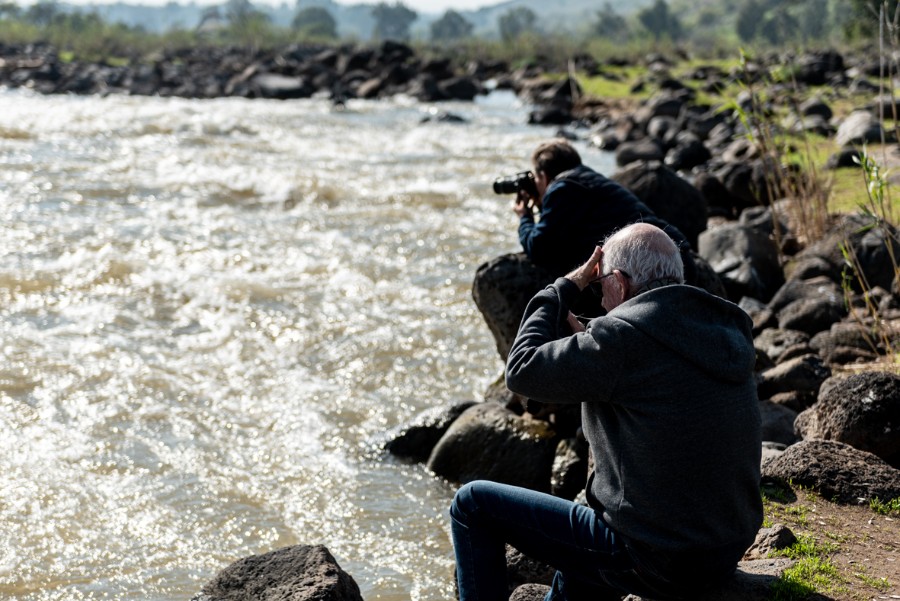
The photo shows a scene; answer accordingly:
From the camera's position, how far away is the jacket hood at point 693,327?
2.88 meters

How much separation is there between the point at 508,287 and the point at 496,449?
38.0 inches

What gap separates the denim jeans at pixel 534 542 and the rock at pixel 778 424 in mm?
2489

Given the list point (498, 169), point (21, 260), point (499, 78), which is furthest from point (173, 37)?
point (21, 260)

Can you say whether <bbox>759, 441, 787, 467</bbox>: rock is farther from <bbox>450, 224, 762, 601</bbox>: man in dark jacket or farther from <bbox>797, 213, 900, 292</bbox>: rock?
<bbox>797, 213, 900, 292</bbox>: rock

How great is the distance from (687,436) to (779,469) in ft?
5.85

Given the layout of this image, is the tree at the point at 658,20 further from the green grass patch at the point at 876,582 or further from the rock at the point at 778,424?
the green grass patch at the point at 876,582

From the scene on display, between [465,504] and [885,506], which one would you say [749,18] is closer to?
[885,506]

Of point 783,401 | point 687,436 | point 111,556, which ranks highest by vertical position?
point 687,436

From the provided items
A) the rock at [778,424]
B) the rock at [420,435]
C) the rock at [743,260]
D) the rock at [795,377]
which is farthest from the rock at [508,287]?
the rock at [743,260]

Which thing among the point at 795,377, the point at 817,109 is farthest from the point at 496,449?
the point at 817,109

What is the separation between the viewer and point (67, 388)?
23.8ft

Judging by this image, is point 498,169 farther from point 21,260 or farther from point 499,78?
point 499,78

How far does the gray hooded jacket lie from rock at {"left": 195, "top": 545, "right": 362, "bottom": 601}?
1.26 meters

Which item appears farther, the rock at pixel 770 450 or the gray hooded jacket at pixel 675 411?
the rock at pixel 770 450
